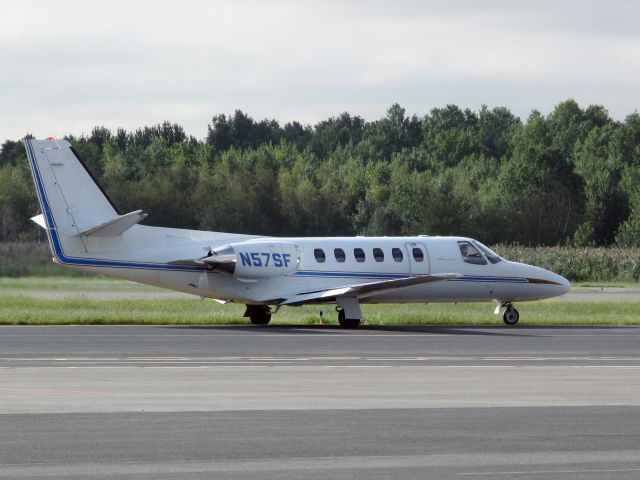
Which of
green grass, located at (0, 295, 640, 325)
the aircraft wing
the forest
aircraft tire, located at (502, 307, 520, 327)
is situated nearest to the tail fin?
green grass, located at (0, 295, 640, 325)

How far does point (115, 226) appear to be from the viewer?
34.5 m

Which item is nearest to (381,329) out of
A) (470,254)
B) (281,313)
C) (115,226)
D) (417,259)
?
(417,259)

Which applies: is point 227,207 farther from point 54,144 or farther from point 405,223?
point 54,144

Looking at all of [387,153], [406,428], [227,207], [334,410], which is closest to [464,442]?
[406,428]

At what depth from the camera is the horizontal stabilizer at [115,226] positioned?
1353 inches

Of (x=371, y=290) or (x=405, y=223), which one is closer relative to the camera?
(x=371, y=290)

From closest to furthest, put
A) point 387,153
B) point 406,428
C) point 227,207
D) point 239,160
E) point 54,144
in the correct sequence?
point 406,428, point 54,144, point 227,207, point 239,160, point 387,153

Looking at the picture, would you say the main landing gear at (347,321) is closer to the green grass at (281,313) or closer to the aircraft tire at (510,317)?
the green grass at (281,313)

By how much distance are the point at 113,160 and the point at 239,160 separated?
1135 cm

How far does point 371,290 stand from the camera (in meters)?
35.9

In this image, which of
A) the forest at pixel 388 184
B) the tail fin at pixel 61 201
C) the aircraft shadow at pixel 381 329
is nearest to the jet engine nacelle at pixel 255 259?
the aircraft shadow at pixel 381 329

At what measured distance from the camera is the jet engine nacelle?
35750mm

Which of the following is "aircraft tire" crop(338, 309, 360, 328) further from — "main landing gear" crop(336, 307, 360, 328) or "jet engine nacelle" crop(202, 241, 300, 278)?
"jet engine nacelle" crop(202, 241, 300, 278)

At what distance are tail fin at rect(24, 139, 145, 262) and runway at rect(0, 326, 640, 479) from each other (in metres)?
5.37
